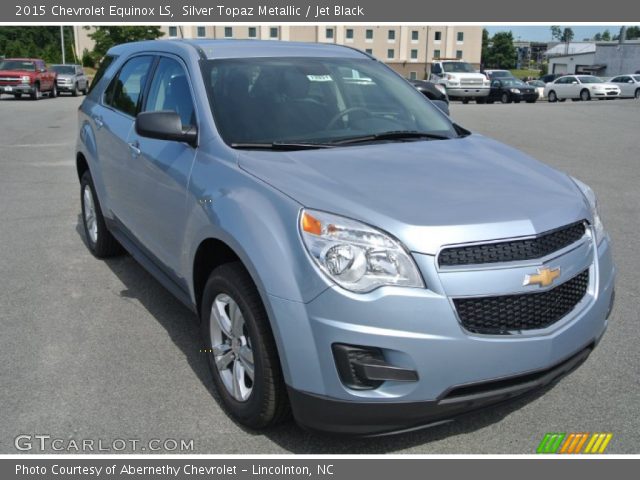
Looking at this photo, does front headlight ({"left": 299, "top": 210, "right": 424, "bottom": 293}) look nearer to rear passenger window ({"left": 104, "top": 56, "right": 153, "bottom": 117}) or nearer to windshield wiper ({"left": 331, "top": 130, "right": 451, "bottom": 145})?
windshield wiper ({"left": 331, "top": 130, "right": 451, "bottom": 145})

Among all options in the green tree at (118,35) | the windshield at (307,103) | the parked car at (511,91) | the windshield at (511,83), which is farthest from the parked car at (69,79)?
the green tree at (118,35)

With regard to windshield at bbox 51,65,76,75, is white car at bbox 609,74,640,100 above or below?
below

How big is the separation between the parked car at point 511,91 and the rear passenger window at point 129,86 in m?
33.5

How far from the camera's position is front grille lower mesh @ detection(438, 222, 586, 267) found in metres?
2.78

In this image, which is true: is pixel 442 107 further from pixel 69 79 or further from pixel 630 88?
pixel 630 88

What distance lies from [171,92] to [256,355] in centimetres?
210

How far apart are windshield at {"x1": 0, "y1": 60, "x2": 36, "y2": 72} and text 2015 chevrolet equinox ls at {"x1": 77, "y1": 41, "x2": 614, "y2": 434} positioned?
32148mm

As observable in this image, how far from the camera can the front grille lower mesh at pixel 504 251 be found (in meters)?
2.78

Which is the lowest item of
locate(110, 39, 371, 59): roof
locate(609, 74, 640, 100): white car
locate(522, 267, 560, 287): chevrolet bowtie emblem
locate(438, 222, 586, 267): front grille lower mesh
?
locate(609, 74, 640, 100): white car

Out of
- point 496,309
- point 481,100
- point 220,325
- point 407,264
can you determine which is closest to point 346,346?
point 407,264

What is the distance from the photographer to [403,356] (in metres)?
2.72

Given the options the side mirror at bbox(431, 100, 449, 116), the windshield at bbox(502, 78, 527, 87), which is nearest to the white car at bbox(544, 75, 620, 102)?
the windshield at bbox(502, 78, 527, 87)

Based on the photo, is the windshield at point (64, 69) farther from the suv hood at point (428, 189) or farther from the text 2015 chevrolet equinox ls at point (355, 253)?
the suv hood at point (428, 189)

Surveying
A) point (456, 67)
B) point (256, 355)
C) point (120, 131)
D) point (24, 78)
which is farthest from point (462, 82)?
point (256, 355)
